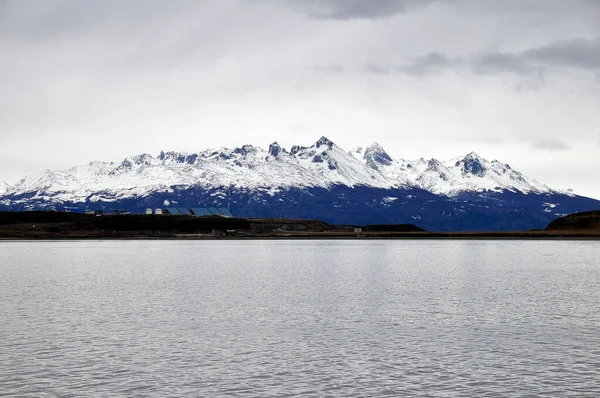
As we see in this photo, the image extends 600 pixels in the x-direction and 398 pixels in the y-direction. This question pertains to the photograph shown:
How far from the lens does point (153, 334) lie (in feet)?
161

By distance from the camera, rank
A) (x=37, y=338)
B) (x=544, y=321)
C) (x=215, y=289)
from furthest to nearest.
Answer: (x=215, y=289)
(x=544, y=321)
(x=37, y=338)

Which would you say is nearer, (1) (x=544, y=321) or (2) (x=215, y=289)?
(1) (x=544, y=321)

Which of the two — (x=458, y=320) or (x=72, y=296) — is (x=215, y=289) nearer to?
(x=72, y=296)

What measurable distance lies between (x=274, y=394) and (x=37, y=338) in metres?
21.3

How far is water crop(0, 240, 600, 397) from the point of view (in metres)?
34.3

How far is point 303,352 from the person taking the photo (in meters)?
42.6

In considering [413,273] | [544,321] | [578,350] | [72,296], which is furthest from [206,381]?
[413,273]

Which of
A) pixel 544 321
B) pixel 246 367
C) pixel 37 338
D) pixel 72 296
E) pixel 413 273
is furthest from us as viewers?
pixel 413 273

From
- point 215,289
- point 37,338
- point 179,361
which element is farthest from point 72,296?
point 179,361

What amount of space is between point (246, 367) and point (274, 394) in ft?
19.9

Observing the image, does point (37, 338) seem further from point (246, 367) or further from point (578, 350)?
point (578, 350)

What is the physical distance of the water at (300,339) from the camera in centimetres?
3431

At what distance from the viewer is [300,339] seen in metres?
47.2

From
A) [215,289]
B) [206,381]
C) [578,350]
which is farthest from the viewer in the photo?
[215,289]
